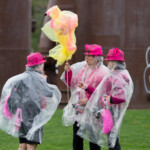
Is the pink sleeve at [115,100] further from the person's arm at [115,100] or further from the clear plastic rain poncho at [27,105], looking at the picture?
the clear plastic rain poncho at [27,105]

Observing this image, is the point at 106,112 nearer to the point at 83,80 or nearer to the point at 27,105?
the point at 83,80

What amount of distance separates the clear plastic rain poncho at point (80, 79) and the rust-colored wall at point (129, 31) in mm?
7601

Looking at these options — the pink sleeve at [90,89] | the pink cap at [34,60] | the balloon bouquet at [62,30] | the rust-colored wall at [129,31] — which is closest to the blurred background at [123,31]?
the rust-colored wall at [129,31]

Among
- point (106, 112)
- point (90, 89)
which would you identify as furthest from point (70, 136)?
point (106, 112)

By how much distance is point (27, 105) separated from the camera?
25.1 feet

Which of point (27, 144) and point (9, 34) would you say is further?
point (9, 34)

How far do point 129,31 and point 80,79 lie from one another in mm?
8028

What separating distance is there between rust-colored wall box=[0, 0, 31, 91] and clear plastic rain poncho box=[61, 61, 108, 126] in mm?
9718

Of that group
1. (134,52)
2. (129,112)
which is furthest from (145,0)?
(129,112)

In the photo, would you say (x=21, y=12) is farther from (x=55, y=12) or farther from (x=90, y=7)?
(x=55, y=12)

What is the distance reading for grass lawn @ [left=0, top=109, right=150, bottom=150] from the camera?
1026 cm

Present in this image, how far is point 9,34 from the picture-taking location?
18.0 m

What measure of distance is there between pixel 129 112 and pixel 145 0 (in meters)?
3.20

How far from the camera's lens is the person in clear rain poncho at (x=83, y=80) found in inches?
316
